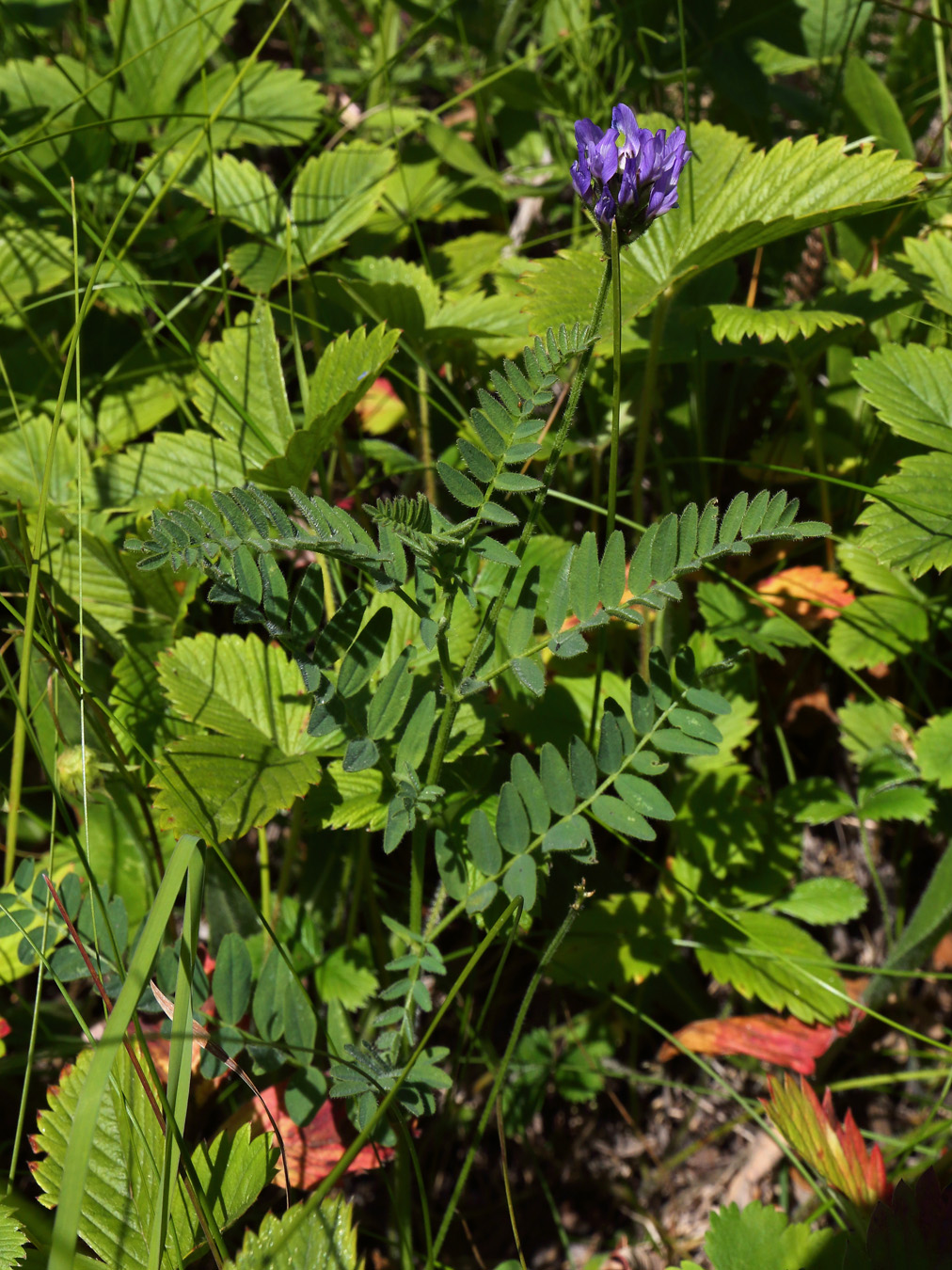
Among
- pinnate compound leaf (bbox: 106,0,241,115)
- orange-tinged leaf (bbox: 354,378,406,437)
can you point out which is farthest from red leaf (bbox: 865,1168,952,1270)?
pinnate compound leaf (bbox: 106,0,241,115)

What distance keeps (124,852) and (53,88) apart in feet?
5.45

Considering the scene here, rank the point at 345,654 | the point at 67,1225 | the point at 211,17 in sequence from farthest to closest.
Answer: the point at 211,17
the point at 345,654
the point at 67,1225

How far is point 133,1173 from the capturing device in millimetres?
1043

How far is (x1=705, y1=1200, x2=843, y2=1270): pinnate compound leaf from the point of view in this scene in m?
1.06

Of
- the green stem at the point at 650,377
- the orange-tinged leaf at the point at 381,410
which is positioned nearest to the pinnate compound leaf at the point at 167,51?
the orange-tinged leaf at the point at 381,410

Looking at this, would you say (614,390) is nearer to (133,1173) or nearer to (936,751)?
(936,751)

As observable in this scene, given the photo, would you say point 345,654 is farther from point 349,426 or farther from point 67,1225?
point 349,426

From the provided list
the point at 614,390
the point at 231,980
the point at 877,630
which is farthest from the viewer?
the point at 877,630

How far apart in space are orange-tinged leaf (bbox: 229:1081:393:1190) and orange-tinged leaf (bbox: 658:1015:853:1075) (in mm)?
503

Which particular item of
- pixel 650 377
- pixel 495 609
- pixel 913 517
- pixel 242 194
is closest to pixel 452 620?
pixel 495 609

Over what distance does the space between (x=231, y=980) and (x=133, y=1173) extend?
0.22 meters

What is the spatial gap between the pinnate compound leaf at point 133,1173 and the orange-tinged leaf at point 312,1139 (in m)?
0.15

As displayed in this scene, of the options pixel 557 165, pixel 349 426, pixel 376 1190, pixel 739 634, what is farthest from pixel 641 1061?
pixel 557 165

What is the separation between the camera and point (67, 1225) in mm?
755
